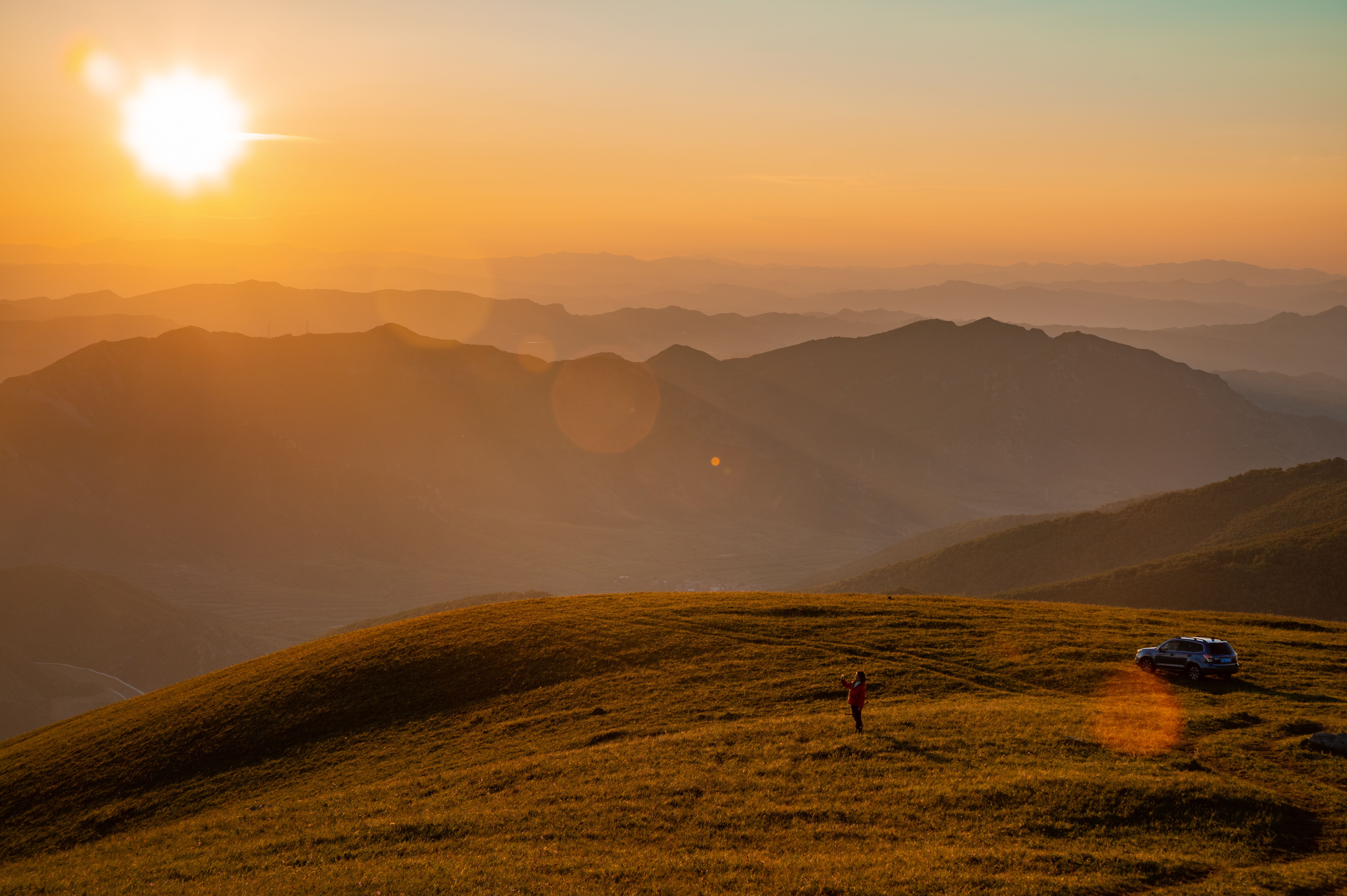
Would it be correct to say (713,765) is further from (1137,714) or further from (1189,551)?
(1189,551)

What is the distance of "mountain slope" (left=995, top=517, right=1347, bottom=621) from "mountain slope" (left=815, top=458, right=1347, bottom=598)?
18.5 metres

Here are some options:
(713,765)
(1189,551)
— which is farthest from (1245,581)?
(713,765)

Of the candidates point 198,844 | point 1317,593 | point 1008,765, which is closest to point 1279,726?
point 1008,765

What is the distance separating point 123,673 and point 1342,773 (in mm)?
229882

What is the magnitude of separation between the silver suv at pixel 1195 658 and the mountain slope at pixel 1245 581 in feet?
252

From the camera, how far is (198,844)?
Result: 104ft

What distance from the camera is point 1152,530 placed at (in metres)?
179

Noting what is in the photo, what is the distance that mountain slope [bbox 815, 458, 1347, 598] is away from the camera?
16238 centimetres

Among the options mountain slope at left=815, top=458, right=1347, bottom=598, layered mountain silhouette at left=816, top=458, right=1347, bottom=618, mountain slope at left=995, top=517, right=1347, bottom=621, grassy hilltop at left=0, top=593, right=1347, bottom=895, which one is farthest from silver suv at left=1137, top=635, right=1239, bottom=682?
mountain slope at left=815, top=458, right=1347, bottom=598

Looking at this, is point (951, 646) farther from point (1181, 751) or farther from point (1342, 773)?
point (1342, 773)

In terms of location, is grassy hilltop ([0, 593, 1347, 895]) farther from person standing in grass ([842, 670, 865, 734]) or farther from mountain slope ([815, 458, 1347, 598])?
mountain slope ([815, 458, 1347, 598])

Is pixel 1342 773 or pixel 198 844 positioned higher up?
pixel 1342 773

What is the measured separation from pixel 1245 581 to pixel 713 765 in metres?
127

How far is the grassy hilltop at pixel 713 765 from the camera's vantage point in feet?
77.3
